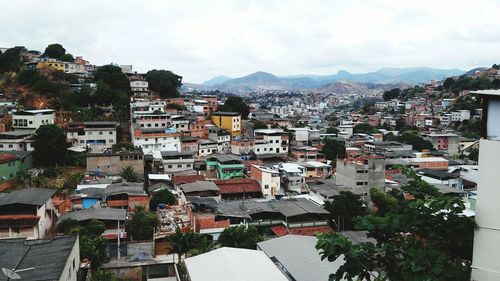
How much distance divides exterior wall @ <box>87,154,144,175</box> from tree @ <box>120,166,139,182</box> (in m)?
0.44

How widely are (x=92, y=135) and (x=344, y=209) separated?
70.4 feet

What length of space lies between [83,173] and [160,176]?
5.11m

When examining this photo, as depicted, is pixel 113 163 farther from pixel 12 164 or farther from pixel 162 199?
pixel 162 199

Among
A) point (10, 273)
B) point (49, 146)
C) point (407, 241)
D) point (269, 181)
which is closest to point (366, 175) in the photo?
point (269, 181)

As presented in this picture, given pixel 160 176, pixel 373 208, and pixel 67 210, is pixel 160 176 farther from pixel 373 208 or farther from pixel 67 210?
pixel 373 208

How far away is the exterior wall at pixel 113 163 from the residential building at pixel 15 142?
500cm

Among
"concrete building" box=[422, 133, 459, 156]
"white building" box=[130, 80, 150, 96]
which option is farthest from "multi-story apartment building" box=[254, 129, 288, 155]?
"concrete building" box=[422, 133, 459, 156]

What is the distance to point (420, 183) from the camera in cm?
468

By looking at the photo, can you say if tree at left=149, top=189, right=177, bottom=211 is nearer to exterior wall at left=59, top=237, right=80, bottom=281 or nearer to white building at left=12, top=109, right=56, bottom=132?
exterior wall at left=59, top=237, right=80, bottom=281

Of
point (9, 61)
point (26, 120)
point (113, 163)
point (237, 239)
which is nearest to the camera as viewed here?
point (237, 239)

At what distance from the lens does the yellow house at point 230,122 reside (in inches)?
1772

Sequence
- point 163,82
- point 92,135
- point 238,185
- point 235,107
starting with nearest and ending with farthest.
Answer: point 238,185 → point 92,135 → point 235,107 → point 163,82

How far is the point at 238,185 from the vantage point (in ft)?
94.3

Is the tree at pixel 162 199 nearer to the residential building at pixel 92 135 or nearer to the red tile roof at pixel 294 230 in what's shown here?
the red tile roof at pixel 294 230
